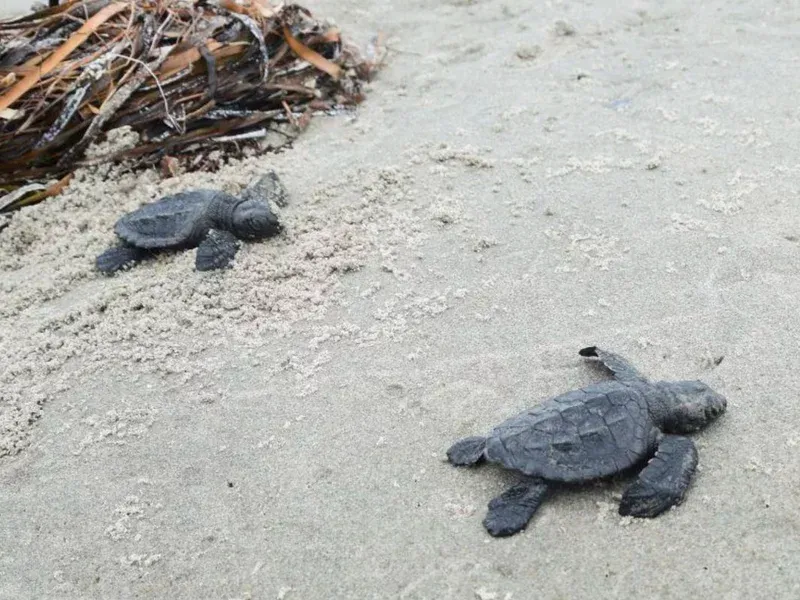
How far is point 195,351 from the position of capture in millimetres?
2660

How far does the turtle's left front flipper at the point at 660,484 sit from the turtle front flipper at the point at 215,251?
70.4 inches

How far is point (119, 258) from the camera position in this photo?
3.19 meters

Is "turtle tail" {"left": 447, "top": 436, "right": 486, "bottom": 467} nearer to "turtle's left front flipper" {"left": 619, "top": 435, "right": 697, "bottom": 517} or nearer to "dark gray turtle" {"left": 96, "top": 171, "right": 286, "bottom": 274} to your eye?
"turtle's left front flipper" {"left": 619, "top": 435, "right": 697, "bottom": 517}

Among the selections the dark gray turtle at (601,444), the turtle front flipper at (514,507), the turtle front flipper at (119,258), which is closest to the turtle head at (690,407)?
the dark gray turtle at (601,444)

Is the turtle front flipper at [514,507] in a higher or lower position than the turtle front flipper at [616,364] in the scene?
lower

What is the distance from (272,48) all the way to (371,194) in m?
1.66

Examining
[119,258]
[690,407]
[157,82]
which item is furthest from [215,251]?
[690,407]

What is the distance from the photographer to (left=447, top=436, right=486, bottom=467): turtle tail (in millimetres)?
2094

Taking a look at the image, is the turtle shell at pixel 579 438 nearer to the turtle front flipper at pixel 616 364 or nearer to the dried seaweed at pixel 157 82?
the turtle front flipper at pixel 616 364

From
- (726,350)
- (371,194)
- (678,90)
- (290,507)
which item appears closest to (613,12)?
(678,90)

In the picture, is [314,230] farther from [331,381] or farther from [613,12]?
[613,12]

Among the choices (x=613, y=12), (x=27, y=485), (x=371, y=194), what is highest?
(x=613, y=12)

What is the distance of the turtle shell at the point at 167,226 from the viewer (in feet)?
10.3

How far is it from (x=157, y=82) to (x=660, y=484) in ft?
10.5
